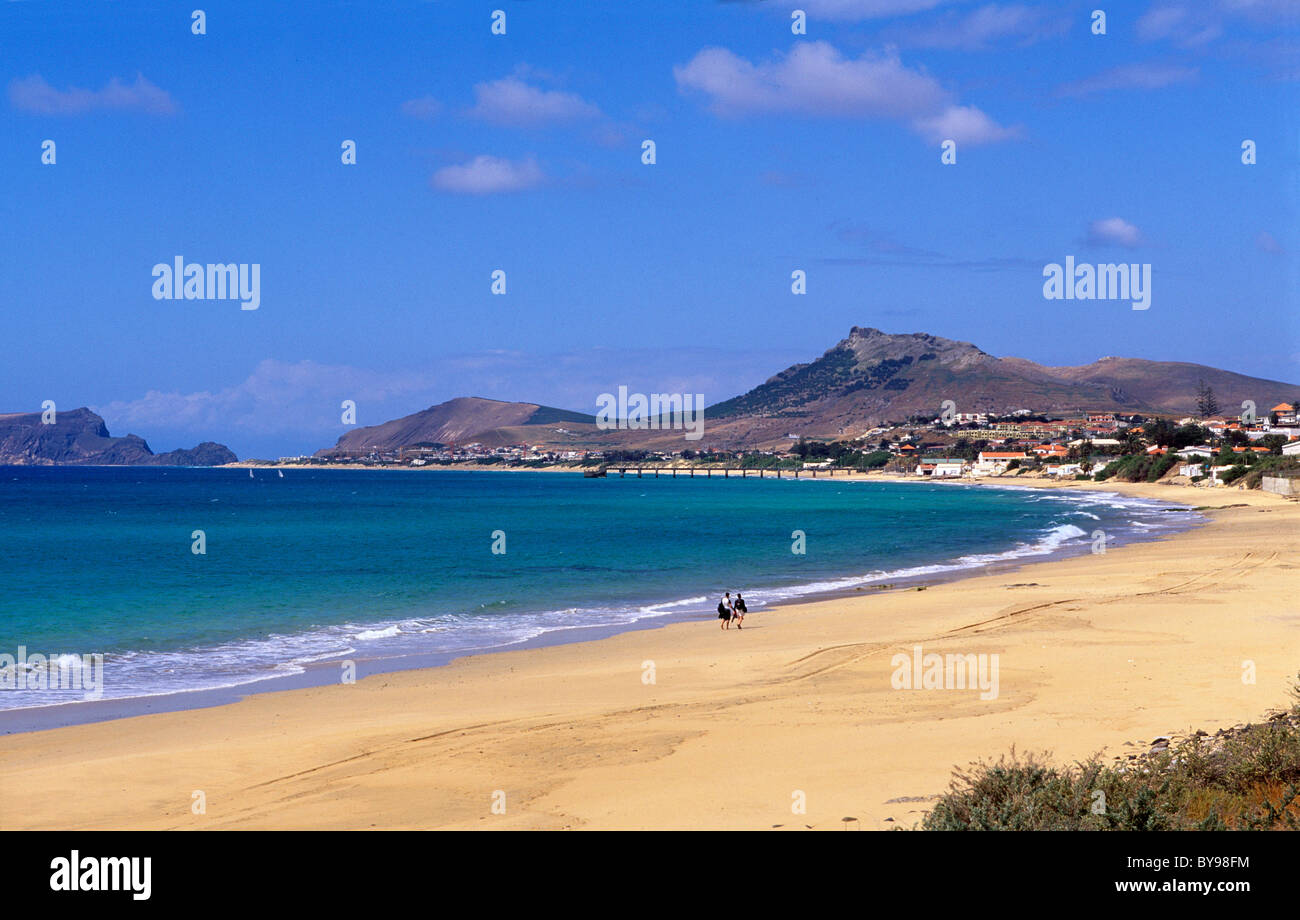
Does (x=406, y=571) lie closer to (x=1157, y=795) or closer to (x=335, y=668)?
(x=335, y=668)

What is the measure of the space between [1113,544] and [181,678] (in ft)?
132

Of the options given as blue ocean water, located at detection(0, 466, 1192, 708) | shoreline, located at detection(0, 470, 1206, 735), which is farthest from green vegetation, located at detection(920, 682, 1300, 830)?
blue ocean water, located at detection(0, 466, 1192, 708)

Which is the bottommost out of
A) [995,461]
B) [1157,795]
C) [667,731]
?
[667,731]

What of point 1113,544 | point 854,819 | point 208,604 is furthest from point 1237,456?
point 854,819

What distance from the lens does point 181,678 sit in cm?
2012

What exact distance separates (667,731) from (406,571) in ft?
97.2

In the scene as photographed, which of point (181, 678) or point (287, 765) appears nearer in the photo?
point (287, 765)

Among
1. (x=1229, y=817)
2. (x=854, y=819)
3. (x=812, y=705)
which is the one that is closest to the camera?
(x=1229, y=817)

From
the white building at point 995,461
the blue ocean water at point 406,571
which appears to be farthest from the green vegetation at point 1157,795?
the white building at point 995,461

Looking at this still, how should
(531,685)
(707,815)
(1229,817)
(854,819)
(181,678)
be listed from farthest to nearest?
(181,678), (531,685), (707,815), (854,819), (1229,817)

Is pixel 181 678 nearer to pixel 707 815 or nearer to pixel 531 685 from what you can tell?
pixel 531 685

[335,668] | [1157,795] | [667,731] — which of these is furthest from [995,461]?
[1157,795]

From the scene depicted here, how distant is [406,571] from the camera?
4144cm

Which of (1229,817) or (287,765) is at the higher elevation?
(1229,817)
